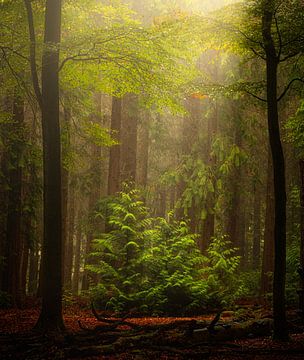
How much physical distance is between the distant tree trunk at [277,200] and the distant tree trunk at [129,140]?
28.2ft

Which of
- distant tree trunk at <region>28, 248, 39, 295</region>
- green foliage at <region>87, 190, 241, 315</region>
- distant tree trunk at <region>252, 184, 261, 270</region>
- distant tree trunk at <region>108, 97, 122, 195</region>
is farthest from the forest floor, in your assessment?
distant tree trunk at <region>28, 248, 39, 295</region>

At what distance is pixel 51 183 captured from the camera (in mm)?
8844

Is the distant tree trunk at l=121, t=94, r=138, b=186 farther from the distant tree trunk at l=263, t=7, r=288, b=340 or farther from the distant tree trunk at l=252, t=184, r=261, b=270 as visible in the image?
the distant tree trunk at l=252, t=184, r=261, b=270

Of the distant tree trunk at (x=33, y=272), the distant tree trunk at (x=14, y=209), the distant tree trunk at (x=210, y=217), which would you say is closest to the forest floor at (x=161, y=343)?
the distant tree trunk at (x=14, y=209)

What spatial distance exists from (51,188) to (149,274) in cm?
529

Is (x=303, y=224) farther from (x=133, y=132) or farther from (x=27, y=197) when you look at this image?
(x=27, y=197)

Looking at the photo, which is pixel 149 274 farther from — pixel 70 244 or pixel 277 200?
pixel 70 244

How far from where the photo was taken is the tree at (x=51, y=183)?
8.56 metres

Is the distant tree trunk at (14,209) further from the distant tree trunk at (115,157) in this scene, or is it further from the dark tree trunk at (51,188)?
the dark tree trunk at (51,188)

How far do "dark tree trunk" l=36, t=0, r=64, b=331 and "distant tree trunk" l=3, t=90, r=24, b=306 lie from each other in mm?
5618

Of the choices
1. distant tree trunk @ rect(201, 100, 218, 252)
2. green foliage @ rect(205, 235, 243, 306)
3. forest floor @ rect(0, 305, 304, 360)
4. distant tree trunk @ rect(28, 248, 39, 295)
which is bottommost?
distant tree trunk @ rect(28, 248, 39, 295)

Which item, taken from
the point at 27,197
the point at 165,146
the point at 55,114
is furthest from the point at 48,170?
the point at 165,146

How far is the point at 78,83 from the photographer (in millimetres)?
11305

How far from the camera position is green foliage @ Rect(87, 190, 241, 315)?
12.2 meters
